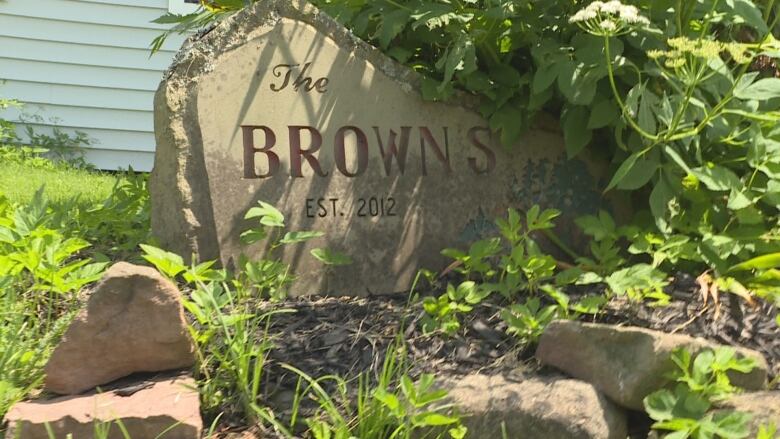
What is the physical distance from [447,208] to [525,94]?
52 centimetres

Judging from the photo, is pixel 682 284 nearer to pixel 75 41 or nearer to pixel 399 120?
pixel 399 120

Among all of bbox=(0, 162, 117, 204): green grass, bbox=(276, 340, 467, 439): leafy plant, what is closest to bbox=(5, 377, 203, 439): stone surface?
bbox=(276, 340, 467, 439): leafy plant

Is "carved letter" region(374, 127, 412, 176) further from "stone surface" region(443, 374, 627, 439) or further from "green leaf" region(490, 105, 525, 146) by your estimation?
"stone surface" region(443, 374, 627, 439)

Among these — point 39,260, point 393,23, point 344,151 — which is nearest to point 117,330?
point 39,260

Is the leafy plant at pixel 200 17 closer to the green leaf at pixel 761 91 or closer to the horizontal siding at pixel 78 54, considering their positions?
the green leaf at pixel 761 91

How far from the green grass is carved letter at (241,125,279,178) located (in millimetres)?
1522

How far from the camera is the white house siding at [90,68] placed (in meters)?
6.57

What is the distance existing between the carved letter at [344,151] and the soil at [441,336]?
0.57 metres

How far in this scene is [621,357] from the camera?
202cm

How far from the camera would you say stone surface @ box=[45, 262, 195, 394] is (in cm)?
194

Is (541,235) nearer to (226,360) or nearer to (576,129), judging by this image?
(576,129)

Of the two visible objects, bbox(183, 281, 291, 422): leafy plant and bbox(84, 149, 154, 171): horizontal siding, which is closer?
bbox(183, 281, 291, 422): leafy plant

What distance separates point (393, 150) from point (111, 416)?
1.49 metres

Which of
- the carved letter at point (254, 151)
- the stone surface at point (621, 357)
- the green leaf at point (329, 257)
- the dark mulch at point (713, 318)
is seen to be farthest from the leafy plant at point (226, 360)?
the dark mulch at point (713, 318)
